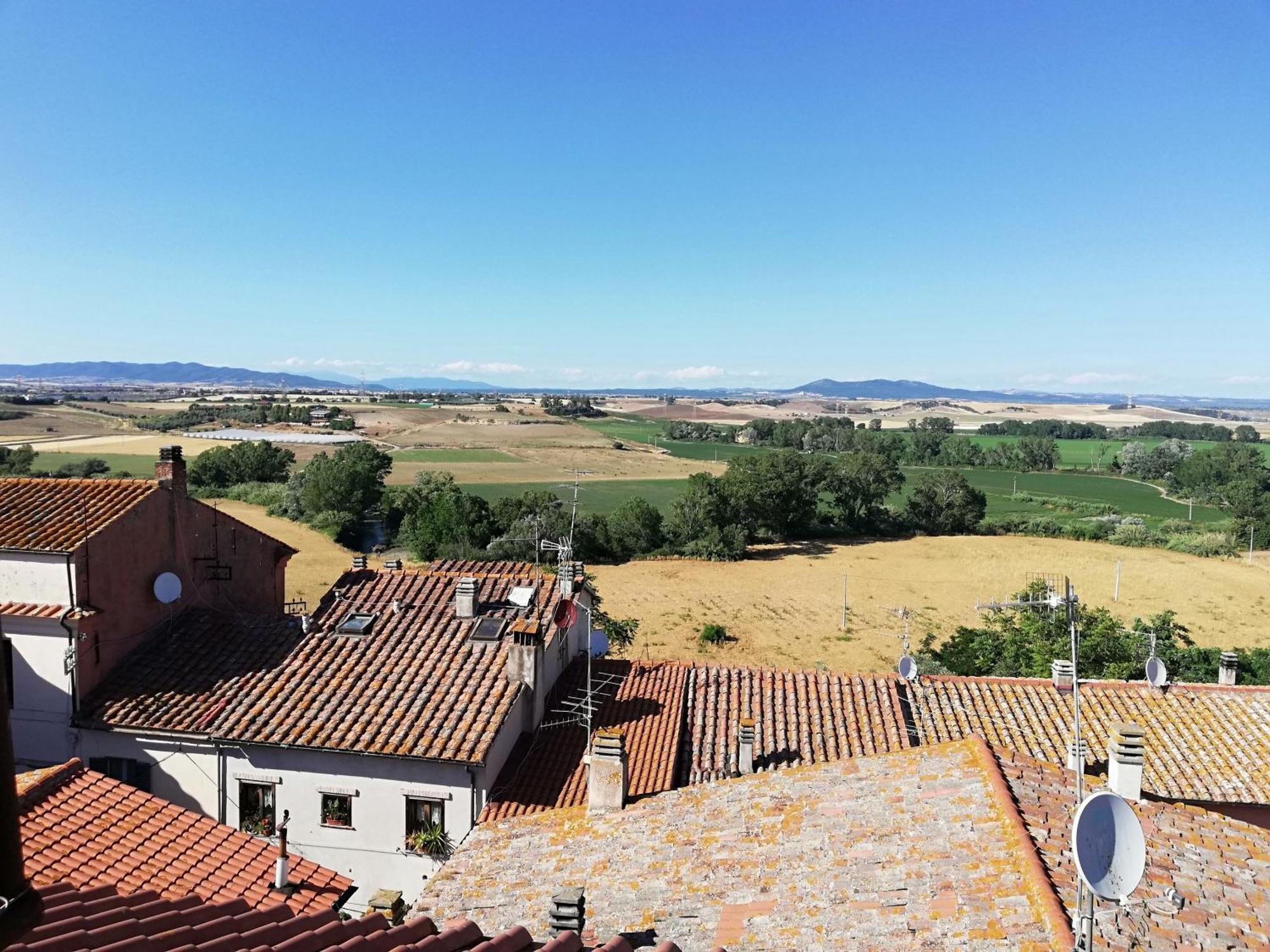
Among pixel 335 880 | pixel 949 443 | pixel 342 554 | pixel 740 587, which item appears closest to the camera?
pixel 335 880

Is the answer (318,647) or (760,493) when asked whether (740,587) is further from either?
(318,647)

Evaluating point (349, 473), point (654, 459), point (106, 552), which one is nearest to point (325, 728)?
point (106, 552)

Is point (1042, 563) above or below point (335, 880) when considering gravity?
below

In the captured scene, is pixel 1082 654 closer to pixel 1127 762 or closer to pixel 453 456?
pixel 1127 762

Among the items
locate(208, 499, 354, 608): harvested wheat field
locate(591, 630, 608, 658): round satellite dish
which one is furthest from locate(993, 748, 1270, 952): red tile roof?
locate(208, 499, 354, 608): harvested wheat field

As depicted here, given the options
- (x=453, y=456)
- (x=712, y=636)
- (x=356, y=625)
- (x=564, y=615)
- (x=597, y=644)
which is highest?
(x=564, y=615)

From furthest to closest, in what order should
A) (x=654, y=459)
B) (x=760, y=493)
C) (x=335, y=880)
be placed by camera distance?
1. (x=654, y=459)
2. (x=760, y=493)
3. (x=335, y=880)

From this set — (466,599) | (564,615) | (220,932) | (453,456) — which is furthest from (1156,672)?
(453,456)
